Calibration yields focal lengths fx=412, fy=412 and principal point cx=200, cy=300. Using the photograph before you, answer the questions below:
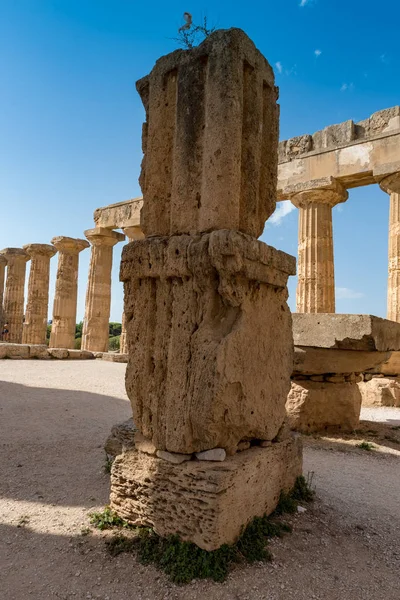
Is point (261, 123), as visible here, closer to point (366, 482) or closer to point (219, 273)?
point (219, 273)

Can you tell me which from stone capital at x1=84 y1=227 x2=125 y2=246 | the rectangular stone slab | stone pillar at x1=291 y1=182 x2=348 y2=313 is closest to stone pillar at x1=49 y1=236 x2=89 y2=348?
stone capital at x1=84 y1=227 x2=125 y2=246

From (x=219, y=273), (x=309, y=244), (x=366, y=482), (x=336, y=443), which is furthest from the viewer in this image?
(x=309, y=244)

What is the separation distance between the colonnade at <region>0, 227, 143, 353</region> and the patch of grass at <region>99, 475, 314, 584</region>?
12.7 m

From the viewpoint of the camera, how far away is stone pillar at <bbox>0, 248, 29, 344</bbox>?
73.9ft

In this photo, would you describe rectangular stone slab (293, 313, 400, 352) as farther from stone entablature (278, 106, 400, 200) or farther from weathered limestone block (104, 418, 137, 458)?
stone entablature (278, 106, 400, 200)

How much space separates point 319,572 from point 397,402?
755 centimetres

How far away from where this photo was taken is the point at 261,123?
10.7ft

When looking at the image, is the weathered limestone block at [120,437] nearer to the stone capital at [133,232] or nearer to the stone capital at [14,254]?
the stone capital at [133,232]

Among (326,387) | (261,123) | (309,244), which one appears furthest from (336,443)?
(309,244)

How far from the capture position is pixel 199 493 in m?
2.53

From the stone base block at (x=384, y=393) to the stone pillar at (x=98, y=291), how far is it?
1103 cm

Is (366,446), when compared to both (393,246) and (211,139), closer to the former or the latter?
(211,139)

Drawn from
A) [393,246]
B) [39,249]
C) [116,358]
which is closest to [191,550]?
[393,246]

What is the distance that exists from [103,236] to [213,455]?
50.4ft
